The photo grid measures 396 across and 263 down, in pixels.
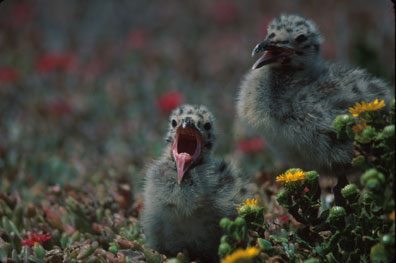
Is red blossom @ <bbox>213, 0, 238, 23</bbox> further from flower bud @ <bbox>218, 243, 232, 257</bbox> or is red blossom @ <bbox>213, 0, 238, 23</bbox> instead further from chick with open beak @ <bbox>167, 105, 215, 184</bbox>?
flower bud @ <bbox>218, 243, 232, 257</bbox>

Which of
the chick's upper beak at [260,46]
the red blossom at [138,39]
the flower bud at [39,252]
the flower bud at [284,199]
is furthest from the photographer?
the red blossom at [138,39]

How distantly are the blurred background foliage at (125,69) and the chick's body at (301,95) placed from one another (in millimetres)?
422

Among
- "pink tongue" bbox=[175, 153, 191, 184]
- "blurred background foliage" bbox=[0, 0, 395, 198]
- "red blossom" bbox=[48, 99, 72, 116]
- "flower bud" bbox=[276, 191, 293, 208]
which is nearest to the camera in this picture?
"flower bud" bbox=[276, 191, 293, 208]

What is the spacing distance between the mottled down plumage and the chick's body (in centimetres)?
38

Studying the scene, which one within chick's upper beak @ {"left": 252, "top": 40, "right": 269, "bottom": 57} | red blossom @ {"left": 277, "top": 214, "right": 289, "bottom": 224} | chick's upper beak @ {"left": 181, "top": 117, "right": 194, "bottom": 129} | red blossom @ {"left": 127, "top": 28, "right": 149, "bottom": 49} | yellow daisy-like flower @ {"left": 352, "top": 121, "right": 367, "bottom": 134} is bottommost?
red blossom @ {"left": 277, "top": 214, "right": 289, "bottom": 224}

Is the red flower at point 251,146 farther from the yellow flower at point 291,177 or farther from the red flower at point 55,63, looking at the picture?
the red flower at point 55,63

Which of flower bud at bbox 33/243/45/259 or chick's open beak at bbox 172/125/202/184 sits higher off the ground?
chick's open beak at bbox 172/125/202/184

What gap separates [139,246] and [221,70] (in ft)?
14.7

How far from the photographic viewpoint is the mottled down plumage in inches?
105

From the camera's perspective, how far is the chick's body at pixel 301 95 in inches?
113

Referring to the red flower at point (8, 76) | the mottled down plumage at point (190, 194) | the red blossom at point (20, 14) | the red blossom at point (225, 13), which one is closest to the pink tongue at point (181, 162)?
the mottled down plumage at point (190, 194)

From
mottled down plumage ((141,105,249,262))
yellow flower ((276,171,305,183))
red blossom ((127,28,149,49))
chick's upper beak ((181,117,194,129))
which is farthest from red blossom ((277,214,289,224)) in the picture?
red blossom ((127,28,149,49))

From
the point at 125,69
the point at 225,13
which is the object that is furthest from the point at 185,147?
the point at 225,13

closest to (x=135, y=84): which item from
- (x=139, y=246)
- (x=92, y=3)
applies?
(x=92, y=3)
